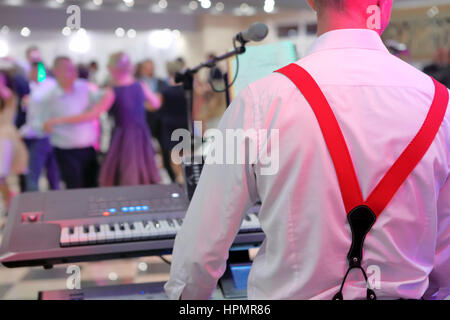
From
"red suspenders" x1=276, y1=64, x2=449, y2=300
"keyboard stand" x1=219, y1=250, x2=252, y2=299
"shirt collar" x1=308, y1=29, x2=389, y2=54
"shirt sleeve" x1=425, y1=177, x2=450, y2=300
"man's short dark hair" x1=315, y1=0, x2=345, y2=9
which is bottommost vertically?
"keyboard stand" x1=219, y1=250, x2=252, y2=299

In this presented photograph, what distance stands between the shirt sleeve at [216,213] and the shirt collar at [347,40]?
0.64ft

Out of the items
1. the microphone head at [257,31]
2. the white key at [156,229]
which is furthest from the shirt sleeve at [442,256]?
the white key at [156,229]

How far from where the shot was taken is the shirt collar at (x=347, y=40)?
1022 millimetres

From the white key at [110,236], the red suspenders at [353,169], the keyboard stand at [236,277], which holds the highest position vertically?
the red suspenders at [353,169]

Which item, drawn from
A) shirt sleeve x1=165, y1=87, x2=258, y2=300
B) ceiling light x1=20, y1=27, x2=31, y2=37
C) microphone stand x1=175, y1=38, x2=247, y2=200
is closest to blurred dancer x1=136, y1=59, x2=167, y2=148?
ceiling light x1=20, y1=27, x2=31, y2=37

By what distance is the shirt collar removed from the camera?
3.35ft

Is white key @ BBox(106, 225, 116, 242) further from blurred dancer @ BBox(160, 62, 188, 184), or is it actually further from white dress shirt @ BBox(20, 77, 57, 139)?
blurred dancer @ BBox(160, 62, 188, 184)

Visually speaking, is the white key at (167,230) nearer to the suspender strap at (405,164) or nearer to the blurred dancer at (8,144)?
the suspender strap at (405,164)

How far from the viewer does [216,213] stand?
1019 millimetres

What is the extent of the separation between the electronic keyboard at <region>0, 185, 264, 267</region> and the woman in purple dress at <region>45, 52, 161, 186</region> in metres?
2.59

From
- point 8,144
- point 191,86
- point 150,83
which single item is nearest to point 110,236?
point 191,86

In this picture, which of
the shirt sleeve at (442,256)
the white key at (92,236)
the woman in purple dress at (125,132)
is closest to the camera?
the shirt sleeve at (442,256)

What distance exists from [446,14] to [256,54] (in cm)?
849

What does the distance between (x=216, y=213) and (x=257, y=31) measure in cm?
78
